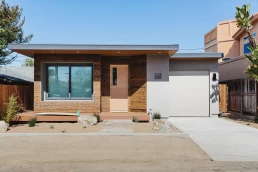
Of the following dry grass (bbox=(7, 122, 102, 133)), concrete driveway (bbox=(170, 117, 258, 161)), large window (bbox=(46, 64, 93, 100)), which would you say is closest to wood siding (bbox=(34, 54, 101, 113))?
large window (bbox=(46, 64, 93, 100))

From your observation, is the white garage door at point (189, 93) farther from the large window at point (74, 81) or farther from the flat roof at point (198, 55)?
the large window at point (74, 81)

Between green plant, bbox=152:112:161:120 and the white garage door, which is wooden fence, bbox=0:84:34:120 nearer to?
green plant, bbox=152:112:161:120

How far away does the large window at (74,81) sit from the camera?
1297 centimetres

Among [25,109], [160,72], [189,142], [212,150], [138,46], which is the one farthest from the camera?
[25,109]

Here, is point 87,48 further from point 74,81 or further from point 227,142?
point 227,142

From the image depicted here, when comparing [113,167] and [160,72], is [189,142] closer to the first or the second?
[113,167]

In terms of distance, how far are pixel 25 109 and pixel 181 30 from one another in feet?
65.9

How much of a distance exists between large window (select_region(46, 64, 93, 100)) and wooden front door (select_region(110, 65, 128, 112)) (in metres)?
1.34

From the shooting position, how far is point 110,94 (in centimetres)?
1370

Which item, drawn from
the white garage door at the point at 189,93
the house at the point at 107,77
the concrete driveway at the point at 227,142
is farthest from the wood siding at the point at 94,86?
the concrete driveway at the point at 227,142

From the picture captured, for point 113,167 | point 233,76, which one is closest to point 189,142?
point 113,167

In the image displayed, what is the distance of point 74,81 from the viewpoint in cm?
1301

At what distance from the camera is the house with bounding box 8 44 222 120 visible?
12305 millimetres

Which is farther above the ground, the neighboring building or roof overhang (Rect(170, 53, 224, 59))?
the neighboring building
